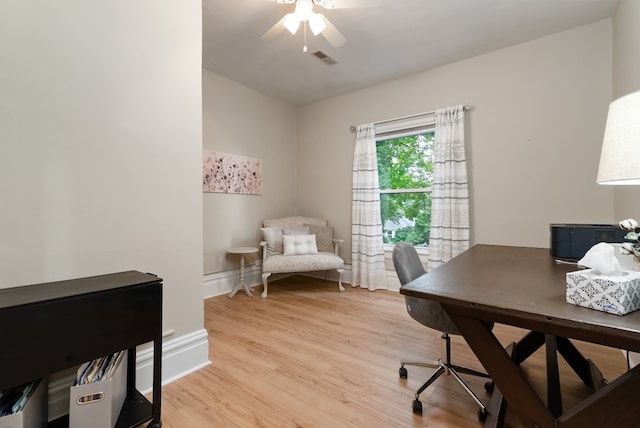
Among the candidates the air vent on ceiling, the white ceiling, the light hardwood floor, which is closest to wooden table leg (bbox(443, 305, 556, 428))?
the light hardwood floor

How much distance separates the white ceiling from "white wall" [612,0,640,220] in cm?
27

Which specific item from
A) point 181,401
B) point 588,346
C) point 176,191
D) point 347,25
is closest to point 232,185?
point 176,191

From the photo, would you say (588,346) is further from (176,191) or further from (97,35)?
(97,35)

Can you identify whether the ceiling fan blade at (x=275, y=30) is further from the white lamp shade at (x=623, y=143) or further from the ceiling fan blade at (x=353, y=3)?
the white lamp shade at (x=623, y=143)

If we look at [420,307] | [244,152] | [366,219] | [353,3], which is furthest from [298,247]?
[353,3]

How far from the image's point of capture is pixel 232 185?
146 inches

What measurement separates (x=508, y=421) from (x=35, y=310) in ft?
6.95

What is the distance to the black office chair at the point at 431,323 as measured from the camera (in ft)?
4.90

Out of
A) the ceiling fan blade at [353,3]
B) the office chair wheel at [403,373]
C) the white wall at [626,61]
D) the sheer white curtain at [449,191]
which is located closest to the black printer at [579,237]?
the white wall at [626,61]

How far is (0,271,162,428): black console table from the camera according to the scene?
997mm

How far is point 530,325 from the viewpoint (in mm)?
868

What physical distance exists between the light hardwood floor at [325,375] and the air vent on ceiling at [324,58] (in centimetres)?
273

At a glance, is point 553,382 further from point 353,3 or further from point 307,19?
point 353,3

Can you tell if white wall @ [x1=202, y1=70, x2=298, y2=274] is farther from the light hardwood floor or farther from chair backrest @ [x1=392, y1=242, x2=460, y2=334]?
chair backrest @ [x1=392, y1=242, x2=460, y2=334]
